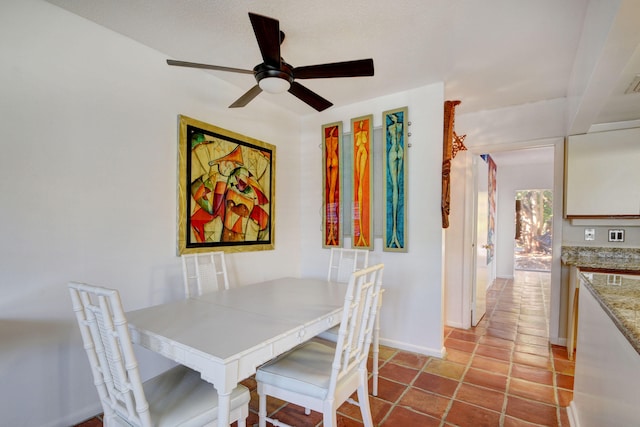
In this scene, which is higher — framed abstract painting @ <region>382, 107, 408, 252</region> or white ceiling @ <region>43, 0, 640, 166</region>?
white ceiling @ <region>43, 0, 640, 166</region>

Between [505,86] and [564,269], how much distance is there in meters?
1.86

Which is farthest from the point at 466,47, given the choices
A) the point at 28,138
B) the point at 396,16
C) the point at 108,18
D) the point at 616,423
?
the point at 28,138

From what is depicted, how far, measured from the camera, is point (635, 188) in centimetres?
269

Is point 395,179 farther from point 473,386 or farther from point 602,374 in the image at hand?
point 602,374

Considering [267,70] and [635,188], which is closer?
[267,70]

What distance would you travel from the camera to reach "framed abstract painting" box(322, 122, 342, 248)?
3.34 metres

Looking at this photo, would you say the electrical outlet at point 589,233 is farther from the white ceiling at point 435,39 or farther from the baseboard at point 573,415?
the baseboard at point 573,415

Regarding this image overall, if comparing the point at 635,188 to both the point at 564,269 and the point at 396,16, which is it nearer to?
the point at 564,269

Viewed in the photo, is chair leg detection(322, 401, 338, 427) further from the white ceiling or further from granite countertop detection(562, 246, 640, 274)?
granite countertop detection(562, 246, 640, 274)

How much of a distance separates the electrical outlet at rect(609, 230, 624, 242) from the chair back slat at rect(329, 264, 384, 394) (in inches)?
107

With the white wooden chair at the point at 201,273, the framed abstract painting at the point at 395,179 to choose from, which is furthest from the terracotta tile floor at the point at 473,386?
the framed abstract painting at the point at 395,179

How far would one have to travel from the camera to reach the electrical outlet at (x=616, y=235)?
9.31 ft

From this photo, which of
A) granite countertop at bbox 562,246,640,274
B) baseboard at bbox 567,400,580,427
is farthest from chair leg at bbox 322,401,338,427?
granite countertop at bbox 562,246,640,274

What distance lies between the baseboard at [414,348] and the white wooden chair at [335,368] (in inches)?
53.2
